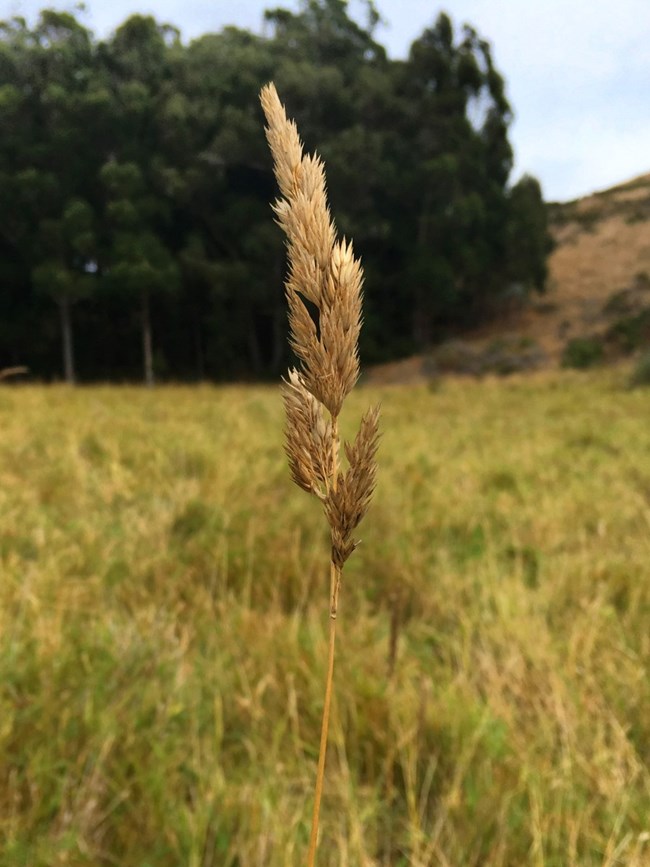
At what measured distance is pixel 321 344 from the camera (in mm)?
396

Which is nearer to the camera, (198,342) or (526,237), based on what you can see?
(198,342)

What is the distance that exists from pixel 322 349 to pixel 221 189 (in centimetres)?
2007

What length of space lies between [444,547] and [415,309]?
19.9m

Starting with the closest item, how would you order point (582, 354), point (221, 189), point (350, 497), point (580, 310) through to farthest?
1. point (350, 497)
2. point (582, 354)
3. point (221, 189)
4. point (580, 310)

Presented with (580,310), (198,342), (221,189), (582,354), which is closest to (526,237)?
(580,310)

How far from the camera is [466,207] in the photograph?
19.5m

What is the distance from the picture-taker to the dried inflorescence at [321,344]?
391 mm

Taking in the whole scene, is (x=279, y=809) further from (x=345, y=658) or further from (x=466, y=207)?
(x=466, y=207)

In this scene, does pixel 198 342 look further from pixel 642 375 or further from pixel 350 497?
pixel 350 497

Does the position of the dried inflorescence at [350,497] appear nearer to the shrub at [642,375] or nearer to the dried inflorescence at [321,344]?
the dried inflorescence at [321,344]

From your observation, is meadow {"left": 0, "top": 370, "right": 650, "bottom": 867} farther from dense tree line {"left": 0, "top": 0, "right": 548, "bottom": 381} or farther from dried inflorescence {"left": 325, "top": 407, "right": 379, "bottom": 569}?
dense tree line {"left": 0, "top": 0, "right": 548, "bottom": 381}

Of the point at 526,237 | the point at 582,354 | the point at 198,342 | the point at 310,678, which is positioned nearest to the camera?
the point at 310,678

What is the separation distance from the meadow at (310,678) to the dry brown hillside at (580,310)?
52.4 ft

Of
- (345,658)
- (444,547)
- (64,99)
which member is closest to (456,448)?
(444,547)
